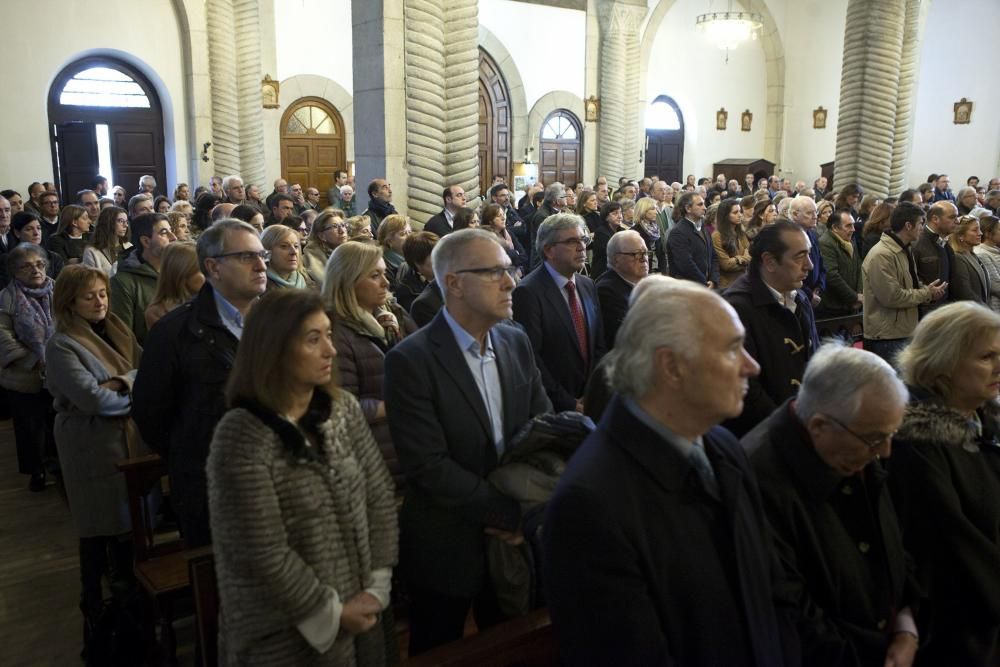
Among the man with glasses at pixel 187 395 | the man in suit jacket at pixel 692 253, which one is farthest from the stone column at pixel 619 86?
the man with glasses at pixel 187 395

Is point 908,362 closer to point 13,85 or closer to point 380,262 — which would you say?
point 380,262

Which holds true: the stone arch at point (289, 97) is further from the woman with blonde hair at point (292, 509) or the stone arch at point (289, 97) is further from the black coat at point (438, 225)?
the woman with blonde hair at point (292, 509)

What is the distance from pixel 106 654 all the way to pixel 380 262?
1.77 meters

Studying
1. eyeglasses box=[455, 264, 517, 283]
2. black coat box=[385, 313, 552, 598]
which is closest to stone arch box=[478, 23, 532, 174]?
eyeglasses box=[455, 264, 517, 283]

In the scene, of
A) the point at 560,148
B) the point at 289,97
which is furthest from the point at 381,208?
the point at 560,148

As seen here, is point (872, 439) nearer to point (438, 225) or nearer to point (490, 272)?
point (490, 272)

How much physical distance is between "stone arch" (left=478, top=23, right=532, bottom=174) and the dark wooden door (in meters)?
7.07

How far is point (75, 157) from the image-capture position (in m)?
10.7

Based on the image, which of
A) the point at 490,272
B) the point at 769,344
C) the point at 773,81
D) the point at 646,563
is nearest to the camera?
the point at 646,563

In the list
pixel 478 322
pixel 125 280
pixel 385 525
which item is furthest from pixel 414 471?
pixel 125 280

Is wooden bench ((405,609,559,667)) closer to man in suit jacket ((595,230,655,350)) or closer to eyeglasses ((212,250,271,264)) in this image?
eyeglasses ((212,250,271,264))

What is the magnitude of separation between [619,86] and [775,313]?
547 inches

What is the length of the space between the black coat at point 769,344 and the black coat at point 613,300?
82 centimetres

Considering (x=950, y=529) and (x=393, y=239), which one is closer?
(x=950, y=529)
